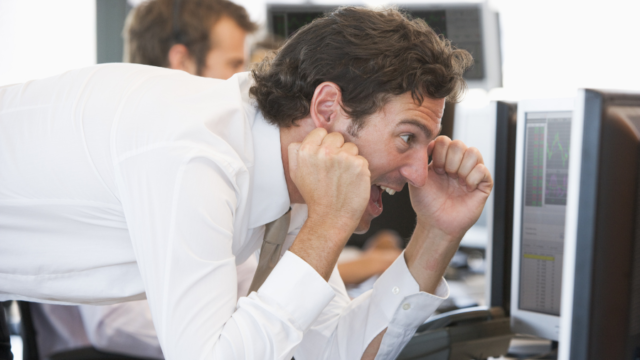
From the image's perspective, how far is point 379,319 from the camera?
1.09 meters

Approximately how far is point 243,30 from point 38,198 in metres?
1.38

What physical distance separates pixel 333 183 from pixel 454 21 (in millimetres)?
1378

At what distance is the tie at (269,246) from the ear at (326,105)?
0.21 metres

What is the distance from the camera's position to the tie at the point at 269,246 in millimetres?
1055

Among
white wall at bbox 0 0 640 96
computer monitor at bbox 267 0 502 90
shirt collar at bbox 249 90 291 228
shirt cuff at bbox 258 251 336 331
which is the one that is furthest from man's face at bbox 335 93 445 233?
white wall at bbox 0 0 640 96

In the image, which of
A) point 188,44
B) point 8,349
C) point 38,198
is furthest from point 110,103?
point 188,44

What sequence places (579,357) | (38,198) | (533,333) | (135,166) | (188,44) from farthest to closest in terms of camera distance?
(188,44) → (533,333) → (38,198) → (135,166) → (579,357)

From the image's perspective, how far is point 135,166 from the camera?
76cm

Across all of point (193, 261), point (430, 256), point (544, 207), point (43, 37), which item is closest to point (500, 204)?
point (544, 207)

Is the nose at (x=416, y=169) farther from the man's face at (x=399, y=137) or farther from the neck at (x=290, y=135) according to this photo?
the neck at (x=290, y=135)

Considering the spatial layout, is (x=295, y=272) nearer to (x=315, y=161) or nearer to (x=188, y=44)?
(x=315, y=161)

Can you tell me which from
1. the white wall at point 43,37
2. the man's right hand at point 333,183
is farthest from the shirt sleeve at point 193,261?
the white wall at point 43,37

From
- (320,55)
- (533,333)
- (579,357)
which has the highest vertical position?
(320,55)

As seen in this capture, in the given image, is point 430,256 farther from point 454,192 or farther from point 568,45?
point 568,45
